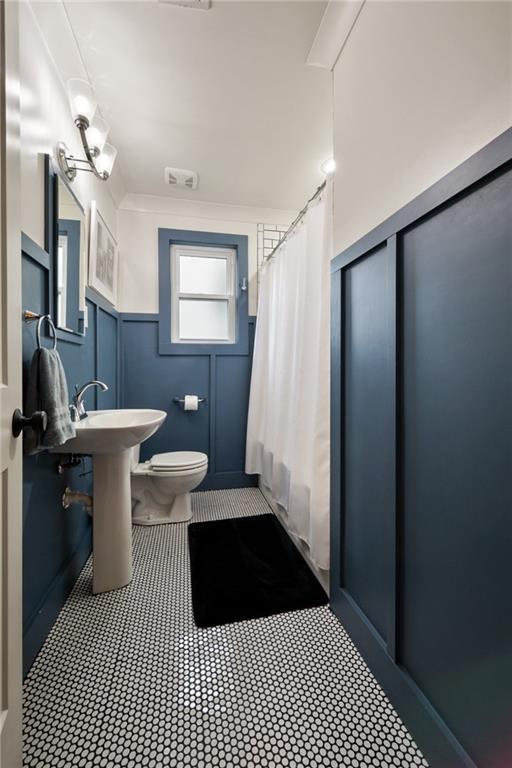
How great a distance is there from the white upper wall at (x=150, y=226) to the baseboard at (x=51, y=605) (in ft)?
5.71

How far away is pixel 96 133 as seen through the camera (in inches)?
54.8

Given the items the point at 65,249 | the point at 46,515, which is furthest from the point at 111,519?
the point at 65,249

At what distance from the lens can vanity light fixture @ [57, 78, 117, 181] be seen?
49.3 inches

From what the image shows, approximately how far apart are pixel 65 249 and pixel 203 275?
144cm

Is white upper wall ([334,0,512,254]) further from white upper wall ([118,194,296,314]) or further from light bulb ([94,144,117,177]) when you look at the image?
white upper wall ([118,194,296,314])

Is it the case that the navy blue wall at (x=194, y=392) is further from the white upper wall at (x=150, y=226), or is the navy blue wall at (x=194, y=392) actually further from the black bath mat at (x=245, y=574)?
the black bath mat at (x=245, y=574)

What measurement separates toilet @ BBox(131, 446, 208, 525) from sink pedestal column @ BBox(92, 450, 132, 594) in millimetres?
542

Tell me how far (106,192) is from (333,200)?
1.63 meters

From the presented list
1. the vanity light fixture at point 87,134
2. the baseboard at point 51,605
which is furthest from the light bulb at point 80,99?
the baseboard at point 51,605

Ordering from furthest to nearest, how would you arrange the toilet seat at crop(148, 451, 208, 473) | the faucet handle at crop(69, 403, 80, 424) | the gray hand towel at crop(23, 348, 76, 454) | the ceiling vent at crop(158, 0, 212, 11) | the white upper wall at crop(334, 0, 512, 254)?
the toilet seat at crop(148, 451, 208, 473) < the faucet handle at crop(69, 403, 80, 424) < the ceiling vent at crop(158, 0, 212, 11) < the gray hand towel at crop(23, 348, 76, 454) < the white upper wall at crop(334, 0, 512, 254)

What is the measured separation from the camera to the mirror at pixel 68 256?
4.28 ft

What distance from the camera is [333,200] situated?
1323 millimetres

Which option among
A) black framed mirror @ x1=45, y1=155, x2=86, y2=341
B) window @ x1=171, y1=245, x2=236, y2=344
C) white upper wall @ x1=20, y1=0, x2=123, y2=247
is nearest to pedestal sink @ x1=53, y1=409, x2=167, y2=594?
black framed mirror @ x1=45, y1=155, x2=86, y2=341

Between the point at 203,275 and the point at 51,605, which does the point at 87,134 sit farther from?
the point at 51,605
